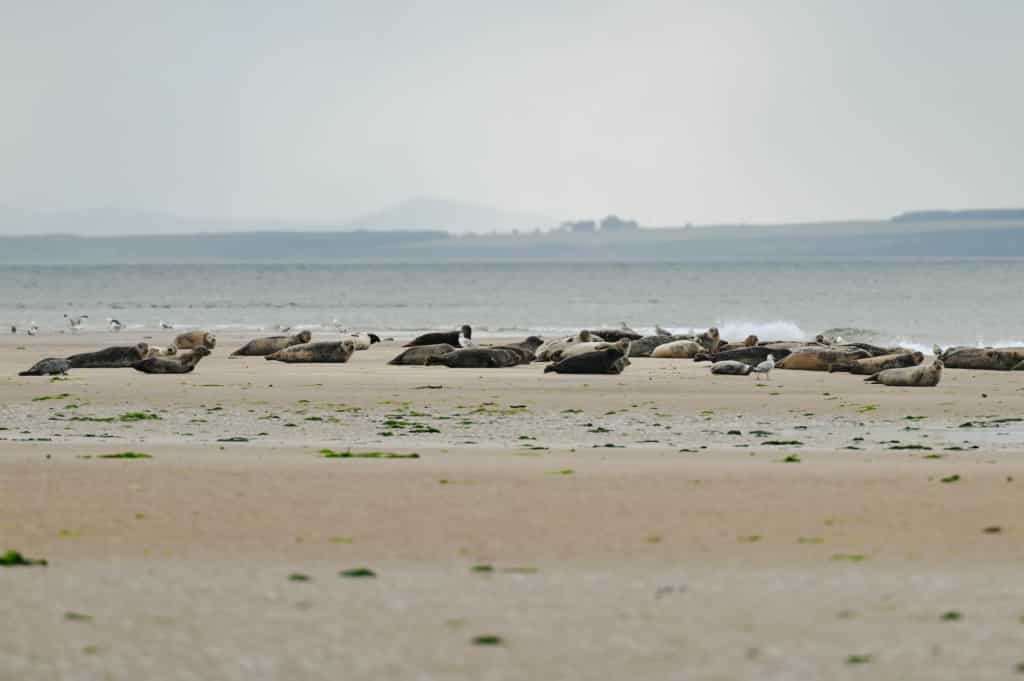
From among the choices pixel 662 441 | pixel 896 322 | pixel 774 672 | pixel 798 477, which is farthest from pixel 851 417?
pixel 896 322

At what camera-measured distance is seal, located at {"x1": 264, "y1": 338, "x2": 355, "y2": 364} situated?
26.4 m

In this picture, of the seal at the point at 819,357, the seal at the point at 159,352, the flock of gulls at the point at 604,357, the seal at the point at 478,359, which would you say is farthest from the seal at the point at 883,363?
the seal at the point at 159,352

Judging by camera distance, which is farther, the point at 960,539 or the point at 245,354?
the point at 245,354

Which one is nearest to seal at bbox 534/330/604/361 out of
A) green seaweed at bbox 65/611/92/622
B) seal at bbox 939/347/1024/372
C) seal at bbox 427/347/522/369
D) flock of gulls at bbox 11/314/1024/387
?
flock of gulls at bbox 11/314/1024/387

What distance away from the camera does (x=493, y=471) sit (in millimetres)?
11406

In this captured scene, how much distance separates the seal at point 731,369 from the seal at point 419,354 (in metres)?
4.82

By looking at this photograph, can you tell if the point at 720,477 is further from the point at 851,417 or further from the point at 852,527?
the point at 851,417

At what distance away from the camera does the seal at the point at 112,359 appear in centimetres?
2405

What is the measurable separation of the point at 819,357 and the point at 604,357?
3.61 metres

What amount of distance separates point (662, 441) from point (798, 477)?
343 cm

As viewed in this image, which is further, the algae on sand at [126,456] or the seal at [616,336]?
the seal at [616,336]

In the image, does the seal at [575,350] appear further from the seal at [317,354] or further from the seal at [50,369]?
the seal at [50,369]

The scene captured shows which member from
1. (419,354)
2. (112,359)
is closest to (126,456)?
(112,359)

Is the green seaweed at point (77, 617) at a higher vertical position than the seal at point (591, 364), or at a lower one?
lower
